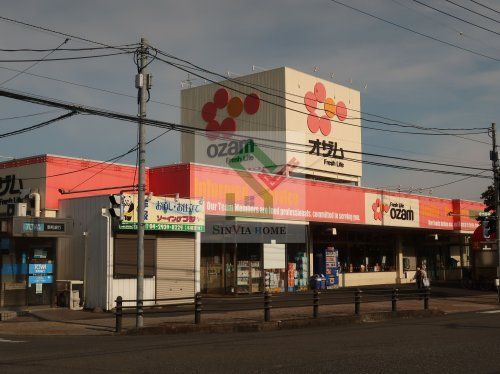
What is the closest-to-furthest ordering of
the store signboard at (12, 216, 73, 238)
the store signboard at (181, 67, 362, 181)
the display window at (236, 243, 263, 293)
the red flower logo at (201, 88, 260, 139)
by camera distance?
the store signboard at (12, 216, 73, 238)
the display window at (236, 243, 263, 293)
the store signboard at (181, 67, 362, 181)
the red flower logo at (201, 88, 260, 139)

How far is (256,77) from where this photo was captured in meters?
44.5

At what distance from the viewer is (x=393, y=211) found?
40.6 m

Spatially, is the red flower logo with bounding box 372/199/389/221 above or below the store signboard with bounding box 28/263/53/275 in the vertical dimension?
above

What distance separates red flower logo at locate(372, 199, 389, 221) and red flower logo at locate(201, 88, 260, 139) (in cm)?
1096

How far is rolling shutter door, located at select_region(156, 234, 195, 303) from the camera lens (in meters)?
26.1

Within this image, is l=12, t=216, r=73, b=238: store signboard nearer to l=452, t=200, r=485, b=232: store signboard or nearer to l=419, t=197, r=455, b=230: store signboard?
l=419, t=197, r=455, b=230: store signboard

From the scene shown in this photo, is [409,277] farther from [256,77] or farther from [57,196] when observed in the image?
[57,196]

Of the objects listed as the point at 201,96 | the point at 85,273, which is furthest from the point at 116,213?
the point at 201,96

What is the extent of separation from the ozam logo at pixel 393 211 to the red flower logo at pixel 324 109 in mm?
8084

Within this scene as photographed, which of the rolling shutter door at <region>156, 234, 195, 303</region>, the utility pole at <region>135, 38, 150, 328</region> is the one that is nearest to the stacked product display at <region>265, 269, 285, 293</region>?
the rolling shutter door at <region>156, 234, 195, 303</region>

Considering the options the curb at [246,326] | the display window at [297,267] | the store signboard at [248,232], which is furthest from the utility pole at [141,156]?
the display window at [297,267]

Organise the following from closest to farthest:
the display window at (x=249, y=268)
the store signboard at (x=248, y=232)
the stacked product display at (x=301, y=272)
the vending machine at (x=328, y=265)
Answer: the store signboard at (x=248, y=232), the display window at (x=249, y=268), the stacked product display at (x=301, y=272), the vending machine at (x=328, y=265)

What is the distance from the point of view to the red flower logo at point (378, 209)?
3901cm

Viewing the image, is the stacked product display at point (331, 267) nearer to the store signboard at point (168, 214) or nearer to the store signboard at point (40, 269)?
the store signboard at point (168, 214)
